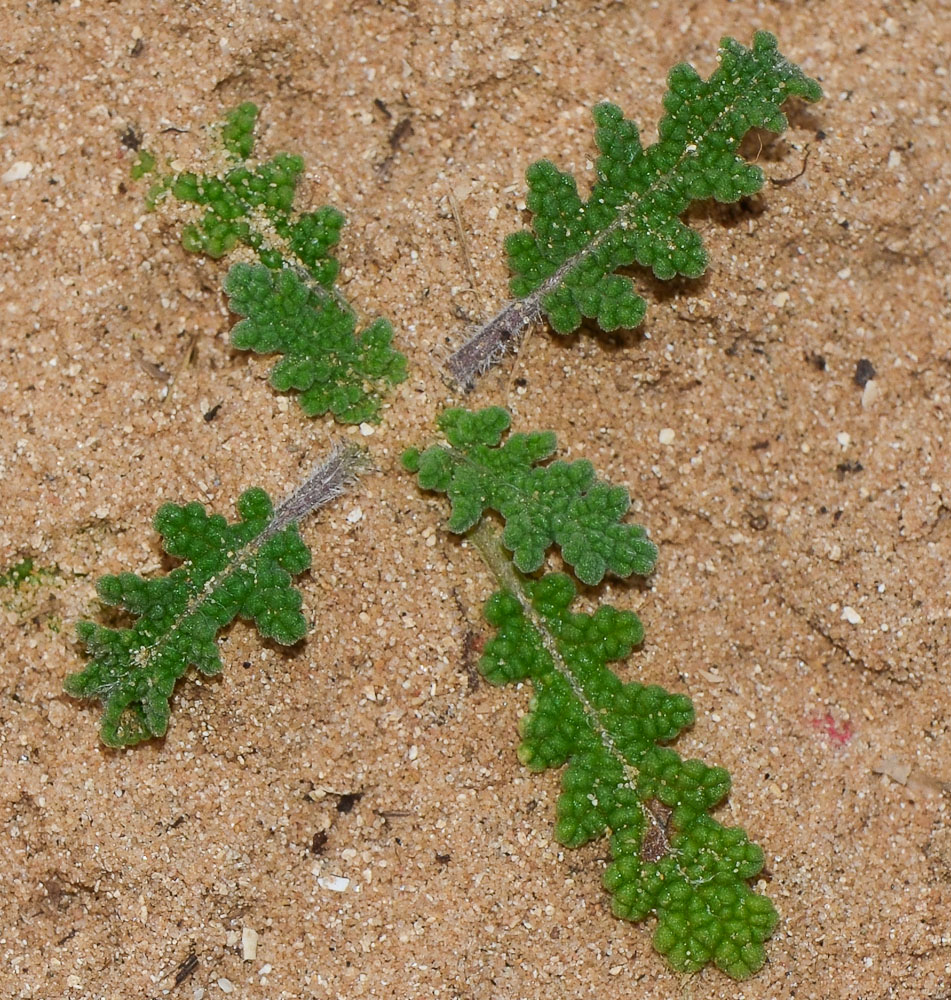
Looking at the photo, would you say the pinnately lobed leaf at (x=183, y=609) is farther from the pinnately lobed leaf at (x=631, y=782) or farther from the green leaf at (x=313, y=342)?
the pinnately lobed leaf at (x=631, y=782)

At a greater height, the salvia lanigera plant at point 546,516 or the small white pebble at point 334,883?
the salvia lanigera plant at point 546,516

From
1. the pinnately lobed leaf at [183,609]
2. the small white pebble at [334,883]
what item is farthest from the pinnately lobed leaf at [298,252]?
the small white pebble at [334,883]

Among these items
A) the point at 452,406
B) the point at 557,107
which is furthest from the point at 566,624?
the point at 557,107

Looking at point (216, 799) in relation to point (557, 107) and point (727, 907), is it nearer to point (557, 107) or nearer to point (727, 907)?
point (727, 907)

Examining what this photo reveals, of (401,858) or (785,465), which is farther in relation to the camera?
(785,465)

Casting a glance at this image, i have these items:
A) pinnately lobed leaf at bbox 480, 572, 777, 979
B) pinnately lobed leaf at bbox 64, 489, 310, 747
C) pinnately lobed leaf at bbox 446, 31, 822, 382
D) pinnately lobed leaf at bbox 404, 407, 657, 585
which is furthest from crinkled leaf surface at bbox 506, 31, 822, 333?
pinnately lobed leaf at bbox 64, 489, 310, 747

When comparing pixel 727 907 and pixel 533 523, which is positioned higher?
pixel 533 523
